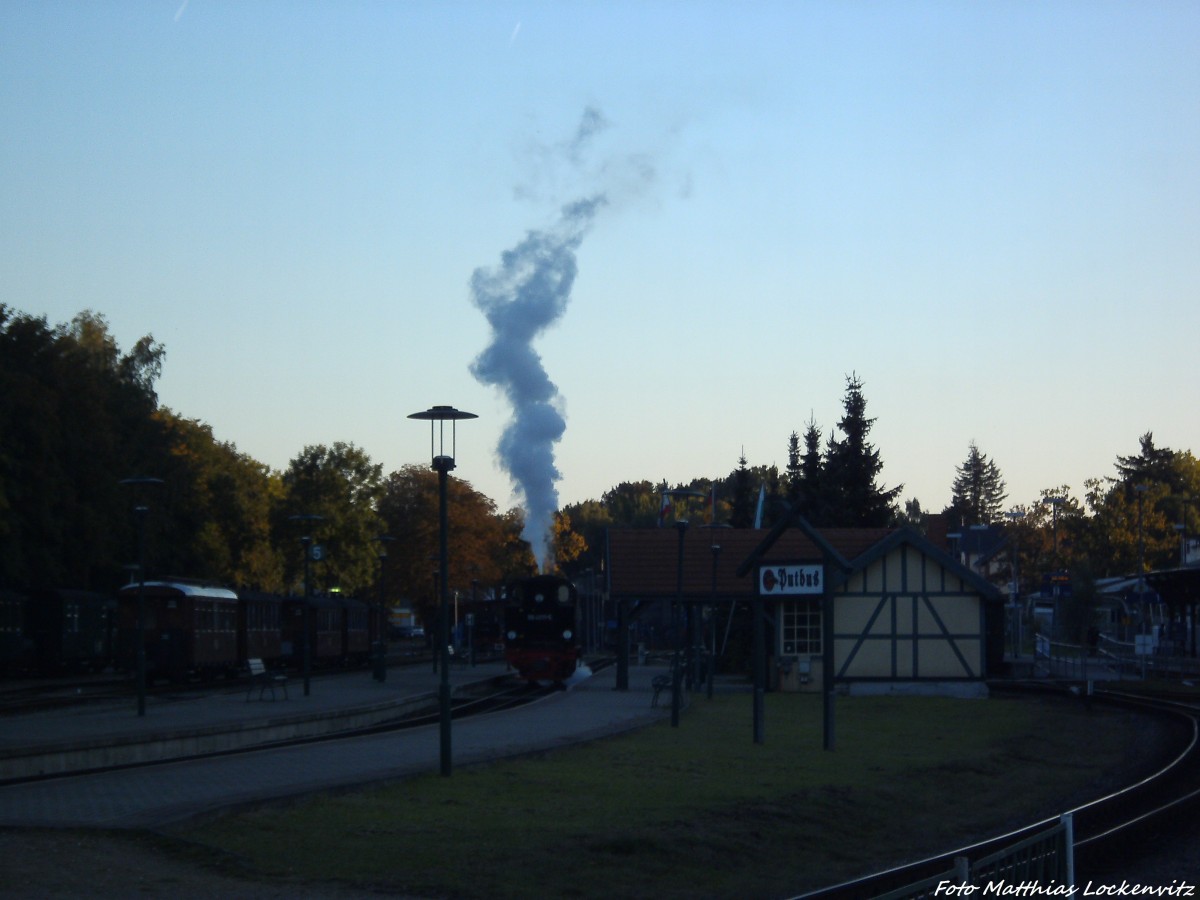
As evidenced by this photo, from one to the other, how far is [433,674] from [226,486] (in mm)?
30403

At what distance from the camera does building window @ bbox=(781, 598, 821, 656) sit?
40.4 metres

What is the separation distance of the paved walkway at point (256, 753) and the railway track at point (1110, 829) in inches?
251

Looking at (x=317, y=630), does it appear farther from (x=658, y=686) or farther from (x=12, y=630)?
(x=658, y=686)

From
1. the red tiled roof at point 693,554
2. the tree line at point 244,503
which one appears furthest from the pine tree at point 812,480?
the red tiled roof at point 693,554

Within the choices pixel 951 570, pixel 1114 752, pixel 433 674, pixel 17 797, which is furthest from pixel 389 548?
pixel 17 797

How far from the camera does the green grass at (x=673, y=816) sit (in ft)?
40.1

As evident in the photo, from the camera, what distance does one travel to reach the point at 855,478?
63.5 meters

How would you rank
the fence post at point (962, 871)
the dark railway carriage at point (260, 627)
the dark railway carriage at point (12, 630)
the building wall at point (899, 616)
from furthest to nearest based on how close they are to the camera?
the dark railway carriage at point (260, 627) < the dark railway carriage at point (12, 630) < the building wall at point (899, 616) < the fence post at point (962, 871)

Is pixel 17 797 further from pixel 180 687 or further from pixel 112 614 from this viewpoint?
pixel 112 614

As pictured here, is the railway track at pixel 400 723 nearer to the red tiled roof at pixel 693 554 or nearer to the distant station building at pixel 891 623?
the red tiled roof at pixel 693 554

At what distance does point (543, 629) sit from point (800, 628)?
8.35 metres

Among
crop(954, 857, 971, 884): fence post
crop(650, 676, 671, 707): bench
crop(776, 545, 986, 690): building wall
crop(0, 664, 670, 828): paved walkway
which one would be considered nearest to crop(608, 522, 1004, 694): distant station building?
crop(776, 545, 986, 690): building wall

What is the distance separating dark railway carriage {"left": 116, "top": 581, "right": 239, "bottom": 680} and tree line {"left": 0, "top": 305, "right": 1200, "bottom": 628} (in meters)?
2.48

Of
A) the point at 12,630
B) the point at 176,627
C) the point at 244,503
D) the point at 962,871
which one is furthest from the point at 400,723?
the point at 244,503
